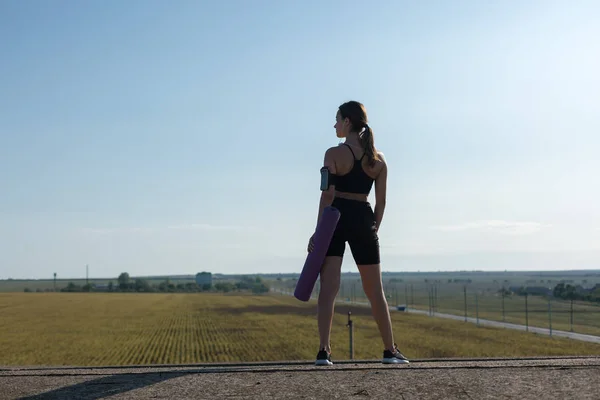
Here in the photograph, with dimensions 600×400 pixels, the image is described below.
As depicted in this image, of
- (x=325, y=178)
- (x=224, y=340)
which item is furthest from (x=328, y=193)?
(x=224, y=340)

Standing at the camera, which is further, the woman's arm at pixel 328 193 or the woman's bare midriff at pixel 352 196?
the woman's bare midriff at pixel 352 196

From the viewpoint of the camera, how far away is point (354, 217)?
5824mm

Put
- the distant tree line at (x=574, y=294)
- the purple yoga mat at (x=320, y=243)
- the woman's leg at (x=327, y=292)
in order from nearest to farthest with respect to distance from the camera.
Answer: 1. the purple yoga mat at (x=320, y=243)
2. the woman's leg at (x=327, y=292)
3. the distant tree line at (x=574, y=294)

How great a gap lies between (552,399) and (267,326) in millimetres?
67527

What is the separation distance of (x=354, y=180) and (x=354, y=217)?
303 millimetres

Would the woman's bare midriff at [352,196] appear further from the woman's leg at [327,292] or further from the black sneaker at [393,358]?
the black sneaker at [393,358]

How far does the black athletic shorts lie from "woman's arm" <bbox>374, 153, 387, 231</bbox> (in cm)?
18

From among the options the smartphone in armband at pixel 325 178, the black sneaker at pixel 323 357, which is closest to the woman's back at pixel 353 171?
the smartphone in armband at pixel 325 178

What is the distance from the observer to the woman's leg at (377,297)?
5879 millimetres

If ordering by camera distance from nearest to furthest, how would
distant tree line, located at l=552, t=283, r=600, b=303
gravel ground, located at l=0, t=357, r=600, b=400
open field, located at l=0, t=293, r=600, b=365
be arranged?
gravel ground, located at l=0, t=357, r=600, b=400 → open field, located at l=0, t=293, r=600, b=365 → distant tree line, located at l=552, t=283, r=600, b=303

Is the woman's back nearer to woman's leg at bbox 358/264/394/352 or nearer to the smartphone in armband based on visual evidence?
the smartphone in armband

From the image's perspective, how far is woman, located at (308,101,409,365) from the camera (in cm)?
579

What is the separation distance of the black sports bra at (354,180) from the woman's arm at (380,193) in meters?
→ 0.12

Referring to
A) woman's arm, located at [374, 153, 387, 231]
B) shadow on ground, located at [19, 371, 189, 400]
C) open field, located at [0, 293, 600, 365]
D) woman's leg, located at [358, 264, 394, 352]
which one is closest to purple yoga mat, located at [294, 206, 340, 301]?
woman's leg, located at [358, 264, 394, 352]
